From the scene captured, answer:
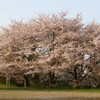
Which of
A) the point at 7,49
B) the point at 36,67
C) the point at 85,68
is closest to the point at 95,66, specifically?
the point at 85,68

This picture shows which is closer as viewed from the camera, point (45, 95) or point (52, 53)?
point (45, 95)

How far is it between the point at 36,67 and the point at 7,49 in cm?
348

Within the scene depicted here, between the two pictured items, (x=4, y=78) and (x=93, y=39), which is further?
(x=4, y=78)

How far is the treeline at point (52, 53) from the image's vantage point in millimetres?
32625

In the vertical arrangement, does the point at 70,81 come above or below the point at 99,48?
below

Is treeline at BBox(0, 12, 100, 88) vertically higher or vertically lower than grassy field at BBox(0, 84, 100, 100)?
higher

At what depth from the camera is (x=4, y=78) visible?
36094 mm

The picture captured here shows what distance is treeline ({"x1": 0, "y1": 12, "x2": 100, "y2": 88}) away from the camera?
107 ft

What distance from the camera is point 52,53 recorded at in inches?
1294

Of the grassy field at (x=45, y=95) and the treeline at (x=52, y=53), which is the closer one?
the grassy field at (x=45, y=95)

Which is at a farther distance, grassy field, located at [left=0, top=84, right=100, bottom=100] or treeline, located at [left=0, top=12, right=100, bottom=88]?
treeline, located at [left=0, top=12, right=100, bottom=88]

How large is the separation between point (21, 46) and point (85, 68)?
6.28 m

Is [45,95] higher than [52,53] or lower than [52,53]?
lower

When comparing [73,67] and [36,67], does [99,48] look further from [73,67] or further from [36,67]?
[36,67]
